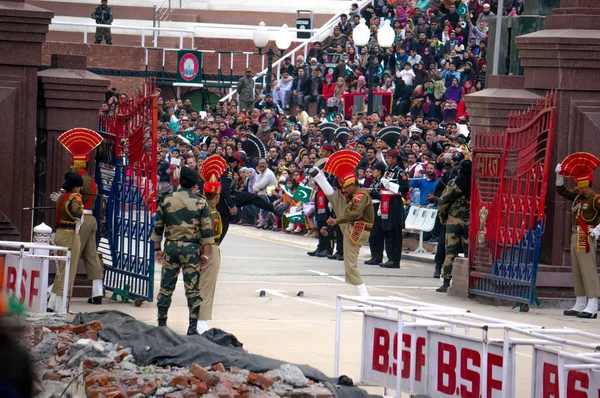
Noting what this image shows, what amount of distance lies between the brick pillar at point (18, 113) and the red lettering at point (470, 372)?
760 centimetres

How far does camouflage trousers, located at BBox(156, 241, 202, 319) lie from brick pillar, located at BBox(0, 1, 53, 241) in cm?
313

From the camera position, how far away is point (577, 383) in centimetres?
702

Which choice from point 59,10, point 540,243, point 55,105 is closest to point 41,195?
point 55,105

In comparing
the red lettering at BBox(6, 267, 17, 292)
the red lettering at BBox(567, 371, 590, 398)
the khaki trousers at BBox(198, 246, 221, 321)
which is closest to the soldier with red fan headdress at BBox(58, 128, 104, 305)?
the khaki trousers at BBox(198, 246, 221, 321)

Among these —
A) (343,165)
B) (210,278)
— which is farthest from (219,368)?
(343,165)

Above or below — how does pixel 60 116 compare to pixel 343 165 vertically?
above

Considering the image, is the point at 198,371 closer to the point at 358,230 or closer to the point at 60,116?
the point at 358,230

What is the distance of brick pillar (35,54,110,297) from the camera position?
47.5 feet

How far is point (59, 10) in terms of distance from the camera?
43250 millimetres

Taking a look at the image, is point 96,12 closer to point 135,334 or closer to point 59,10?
point 59,10

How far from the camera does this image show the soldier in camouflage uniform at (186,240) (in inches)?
458

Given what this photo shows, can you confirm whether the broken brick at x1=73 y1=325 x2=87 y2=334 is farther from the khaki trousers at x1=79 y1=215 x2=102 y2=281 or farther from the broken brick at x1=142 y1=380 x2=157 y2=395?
the khaki trousers at x1=79 y1=215 x2=102 y2=281

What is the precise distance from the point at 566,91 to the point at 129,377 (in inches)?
315

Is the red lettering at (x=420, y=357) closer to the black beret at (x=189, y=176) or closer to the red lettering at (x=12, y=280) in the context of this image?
the black beret at (x=189, y=176)
